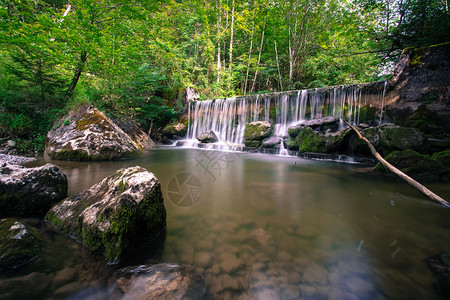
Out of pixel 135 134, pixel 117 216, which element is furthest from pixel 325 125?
pixel 135 134

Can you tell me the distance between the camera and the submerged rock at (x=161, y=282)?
1221 millimetres

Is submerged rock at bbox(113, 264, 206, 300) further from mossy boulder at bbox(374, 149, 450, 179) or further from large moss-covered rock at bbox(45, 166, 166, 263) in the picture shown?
mossy boulder at bbox(374, 149, 450, 179)

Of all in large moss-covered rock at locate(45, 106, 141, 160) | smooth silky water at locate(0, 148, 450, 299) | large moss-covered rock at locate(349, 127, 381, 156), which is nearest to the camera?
smooth silky water at locate(0, 148, 450, 299)

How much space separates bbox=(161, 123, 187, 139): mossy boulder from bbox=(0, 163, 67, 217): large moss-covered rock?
1017 centimetres

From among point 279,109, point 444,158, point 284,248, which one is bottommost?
point 284,248

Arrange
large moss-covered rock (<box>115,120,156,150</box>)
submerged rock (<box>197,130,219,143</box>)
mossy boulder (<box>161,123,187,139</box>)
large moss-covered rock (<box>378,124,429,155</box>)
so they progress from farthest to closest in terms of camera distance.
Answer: mossy boulder (<box>161,123,187,139</box>)
submerged rock (<box>197,130,219,143</box>)
large moss-covered rock (<box>115,120,156,150</box>)
large moss-covered rock (<box>378,124,429,155</box>)

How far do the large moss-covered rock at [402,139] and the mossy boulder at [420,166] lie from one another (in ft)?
2.08

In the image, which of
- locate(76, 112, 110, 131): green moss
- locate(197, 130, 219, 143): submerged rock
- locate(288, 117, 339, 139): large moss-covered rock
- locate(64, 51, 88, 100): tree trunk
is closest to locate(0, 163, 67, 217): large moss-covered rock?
locate(76, 112, 110, 131): green moss

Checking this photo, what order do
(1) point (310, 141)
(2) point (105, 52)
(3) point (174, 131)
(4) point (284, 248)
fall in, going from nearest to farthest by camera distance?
(4) point (284, 248) → (2) point (105, 52) → (1) point (310, 141) → (3) point (174, 131)

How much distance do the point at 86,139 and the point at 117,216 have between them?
5.64 meters

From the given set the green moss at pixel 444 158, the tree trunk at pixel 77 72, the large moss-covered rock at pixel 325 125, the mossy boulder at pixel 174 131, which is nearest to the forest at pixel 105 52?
the tree trunk at pixel 77 72

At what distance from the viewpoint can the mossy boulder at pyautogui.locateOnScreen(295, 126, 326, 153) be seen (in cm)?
728

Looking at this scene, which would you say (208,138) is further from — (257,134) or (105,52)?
(105,52)

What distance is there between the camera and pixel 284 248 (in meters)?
1.80
